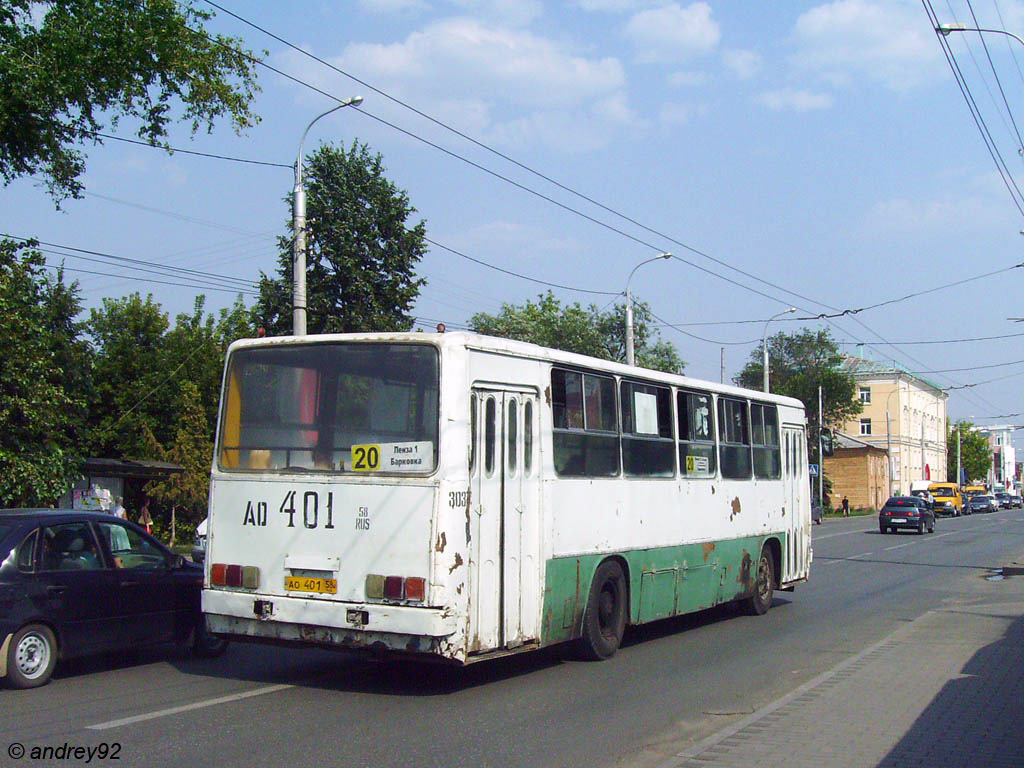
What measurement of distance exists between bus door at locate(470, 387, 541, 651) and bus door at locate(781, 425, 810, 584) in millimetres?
7818

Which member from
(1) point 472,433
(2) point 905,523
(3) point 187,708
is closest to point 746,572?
(1) point 472,433

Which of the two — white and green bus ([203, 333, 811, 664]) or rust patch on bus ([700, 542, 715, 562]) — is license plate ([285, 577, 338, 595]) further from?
rust patch on bus ([700, 542, 715, 562])

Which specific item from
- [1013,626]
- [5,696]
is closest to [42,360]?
[5,696]

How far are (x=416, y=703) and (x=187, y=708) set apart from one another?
177 centimetres

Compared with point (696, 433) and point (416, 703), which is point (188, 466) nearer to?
point (696, 433)

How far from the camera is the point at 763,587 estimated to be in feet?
51.4

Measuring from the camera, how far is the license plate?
8.84 meters

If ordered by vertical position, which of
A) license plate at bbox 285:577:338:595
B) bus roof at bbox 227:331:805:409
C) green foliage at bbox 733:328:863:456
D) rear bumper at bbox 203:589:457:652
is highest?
green foliage at bbox 733:328:863:456

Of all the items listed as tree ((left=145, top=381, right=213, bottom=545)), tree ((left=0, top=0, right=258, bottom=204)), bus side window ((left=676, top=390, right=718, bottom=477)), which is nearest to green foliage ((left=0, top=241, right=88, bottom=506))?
tree ((left=0, top=0, right=258, bottom=204))

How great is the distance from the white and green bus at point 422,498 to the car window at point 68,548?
43.6 inches

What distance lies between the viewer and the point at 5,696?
27.9ft

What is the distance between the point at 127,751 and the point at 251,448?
328 cm

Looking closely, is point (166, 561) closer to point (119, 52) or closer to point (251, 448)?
point (251, 448)

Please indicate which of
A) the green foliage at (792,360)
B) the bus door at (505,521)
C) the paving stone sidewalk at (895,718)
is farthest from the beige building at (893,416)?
the bus door at (505,521)
